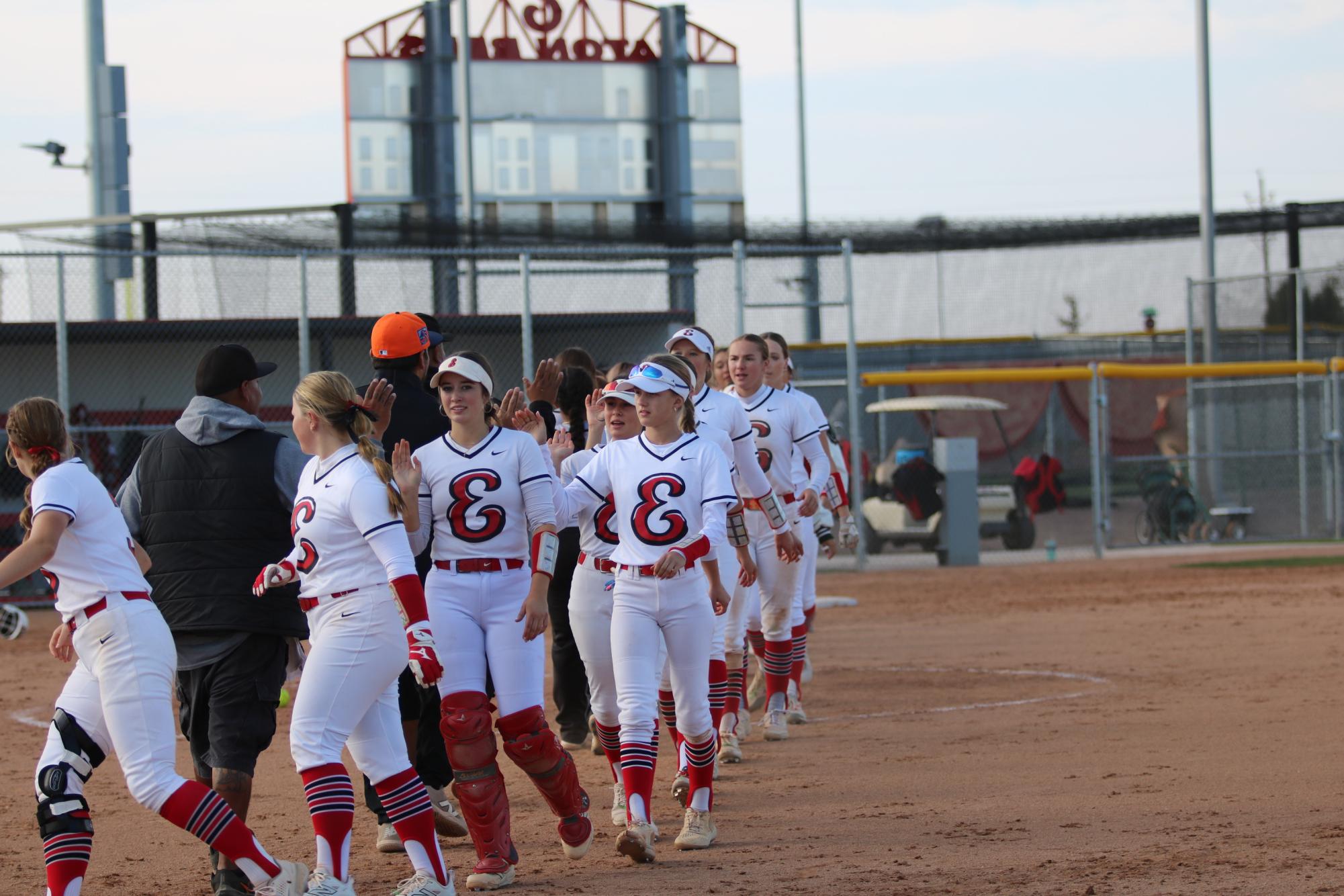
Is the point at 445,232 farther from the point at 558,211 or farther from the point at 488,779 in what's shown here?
the point at 488,779

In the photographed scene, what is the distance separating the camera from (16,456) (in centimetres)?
483

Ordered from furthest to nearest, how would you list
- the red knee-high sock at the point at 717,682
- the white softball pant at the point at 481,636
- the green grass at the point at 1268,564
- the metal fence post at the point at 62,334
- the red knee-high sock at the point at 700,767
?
the green grass at the point at 1268,564
the metal fence post at the point at 62,334
the red knee-high sock at the point at 717,682
the red knee-high sock at the point at 700,767
the white softball pant at the point at 481,636

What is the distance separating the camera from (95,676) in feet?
15.4

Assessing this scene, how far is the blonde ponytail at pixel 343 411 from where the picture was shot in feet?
16.0

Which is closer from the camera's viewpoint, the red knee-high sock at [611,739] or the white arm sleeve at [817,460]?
the red knee-high sock at [611,739]

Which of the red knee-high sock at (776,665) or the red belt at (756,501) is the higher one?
the red belt at (756,501)

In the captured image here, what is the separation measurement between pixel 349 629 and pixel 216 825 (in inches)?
28.0

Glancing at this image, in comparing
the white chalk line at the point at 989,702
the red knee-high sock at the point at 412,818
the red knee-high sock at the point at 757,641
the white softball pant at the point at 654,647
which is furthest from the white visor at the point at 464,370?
the white chalk line at the point at 989,702

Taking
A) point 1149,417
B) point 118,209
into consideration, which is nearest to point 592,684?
point 118,209

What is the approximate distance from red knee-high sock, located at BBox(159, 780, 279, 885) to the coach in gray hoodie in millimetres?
336

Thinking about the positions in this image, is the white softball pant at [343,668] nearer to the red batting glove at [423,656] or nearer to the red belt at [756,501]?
the red batting glove at [423,656]

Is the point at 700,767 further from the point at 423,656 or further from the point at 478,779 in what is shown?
the point at 423,656

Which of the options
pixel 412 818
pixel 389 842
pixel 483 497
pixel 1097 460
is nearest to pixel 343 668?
pixel 412 818

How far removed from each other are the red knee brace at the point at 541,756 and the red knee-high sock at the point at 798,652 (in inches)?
124
